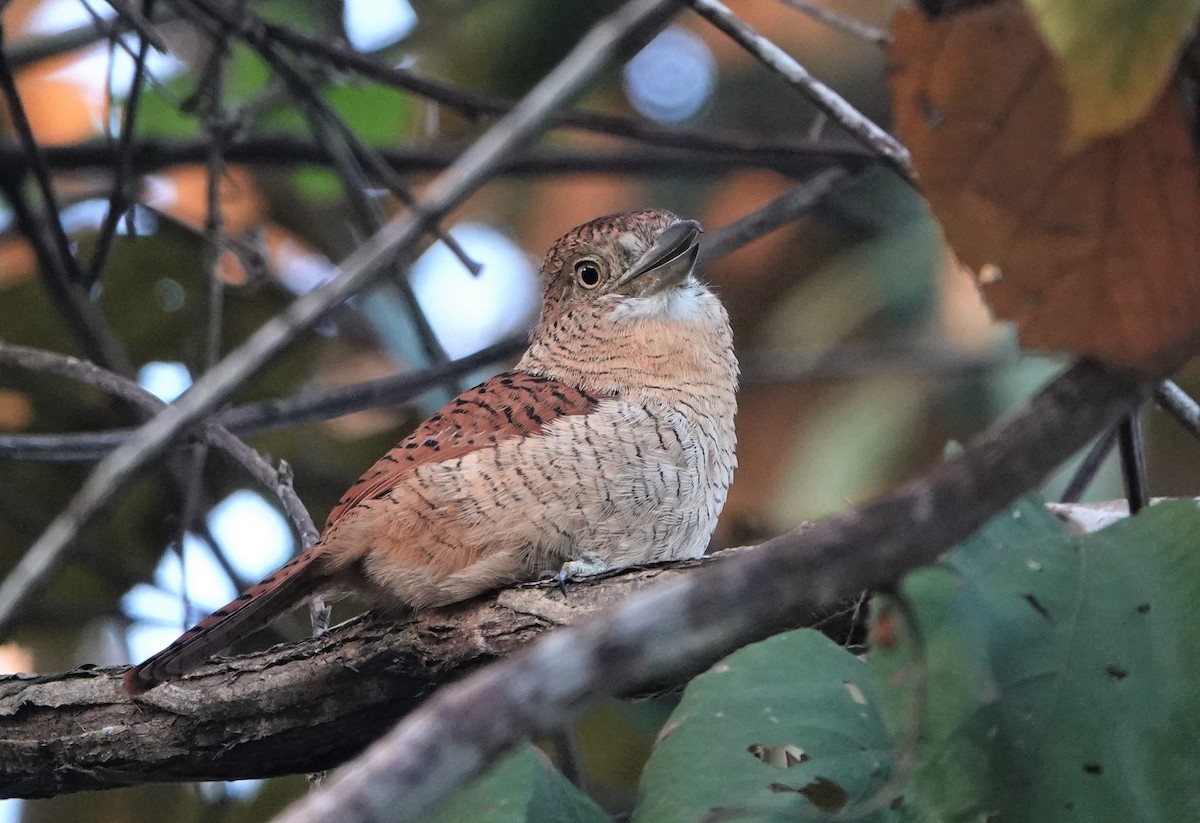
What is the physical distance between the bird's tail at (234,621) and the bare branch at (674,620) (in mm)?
1457

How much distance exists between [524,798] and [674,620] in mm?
960

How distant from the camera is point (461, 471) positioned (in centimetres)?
261

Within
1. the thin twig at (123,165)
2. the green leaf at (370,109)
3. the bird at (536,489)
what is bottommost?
the bird at (536,489)

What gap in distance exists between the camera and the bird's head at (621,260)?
3.31m

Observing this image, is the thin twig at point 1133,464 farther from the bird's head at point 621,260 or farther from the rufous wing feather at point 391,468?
the bird's head at point 621,260

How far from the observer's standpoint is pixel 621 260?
11.2 feet

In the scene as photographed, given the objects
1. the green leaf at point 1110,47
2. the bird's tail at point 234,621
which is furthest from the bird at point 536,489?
the green leaf at point 1110,47

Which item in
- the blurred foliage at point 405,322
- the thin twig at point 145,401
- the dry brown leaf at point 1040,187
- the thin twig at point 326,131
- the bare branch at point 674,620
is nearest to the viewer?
the bare branch at point 674,620

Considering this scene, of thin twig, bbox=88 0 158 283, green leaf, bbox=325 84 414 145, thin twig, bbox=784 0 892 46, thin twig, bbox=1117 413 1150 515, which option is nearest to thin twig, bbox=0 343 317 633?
thin twig, bbox=88 0 158 283

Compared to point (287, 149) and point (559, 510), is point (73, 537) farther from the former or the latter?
point (287, 149)

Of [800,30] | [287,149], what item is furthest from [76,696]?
[800,30]

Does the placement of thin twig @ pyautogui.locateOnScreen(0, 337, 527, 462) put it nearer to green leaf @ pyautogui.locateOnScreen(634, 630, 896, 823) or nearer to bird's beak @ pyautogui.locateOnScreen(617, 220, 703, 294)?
bird's beak @ pyautogui.locateOnScreen(617, 220, 703, 294)

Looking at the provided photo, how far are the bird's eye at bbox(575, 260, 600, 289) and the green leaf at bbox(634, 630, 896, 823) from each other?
5.84 ft

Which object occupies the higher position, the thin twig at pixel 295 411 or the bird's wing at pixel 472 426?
the thin twig at pixel 295 411
